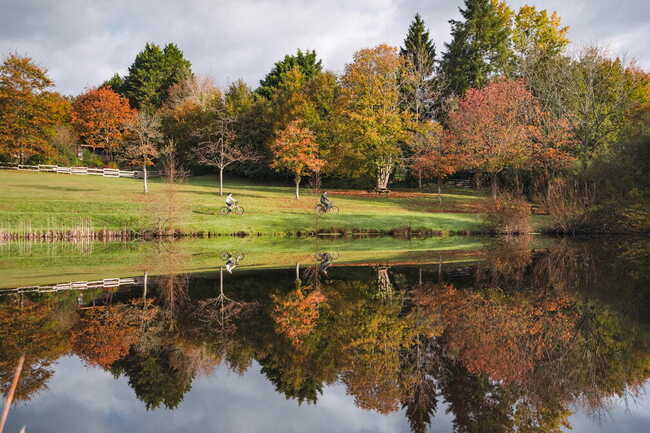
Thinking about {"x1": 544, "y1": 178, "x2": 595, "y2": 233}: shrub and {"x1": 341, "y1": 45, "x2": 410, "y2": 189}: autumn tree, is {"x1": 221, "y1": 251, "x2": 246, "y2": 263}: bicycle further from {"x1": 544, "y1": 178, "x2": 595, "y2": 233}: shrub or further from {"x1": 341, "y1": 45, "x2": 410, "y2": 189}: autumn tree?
{"x1": 341, "y1": 45, "x2": 410, "y2": 189}: autumn tree

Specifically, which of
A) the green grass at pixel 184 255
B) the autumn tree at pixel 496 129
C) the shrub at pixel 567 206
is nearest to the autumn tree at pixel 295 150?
the autumn tree at pixel 496 129

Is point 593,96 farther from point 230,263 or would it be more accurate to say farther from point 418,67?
point 230,263

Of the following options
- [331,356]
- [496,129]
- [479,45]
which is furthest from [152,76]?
[331,356]

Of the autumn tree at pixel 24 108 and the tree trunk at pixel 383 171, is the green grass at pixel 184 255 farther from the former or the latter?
the autumn tree at pixel 24 108

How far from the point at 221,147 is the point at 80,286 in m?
32.7

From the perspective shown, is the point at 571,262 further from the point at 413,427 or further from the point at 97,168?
the point at 97,168

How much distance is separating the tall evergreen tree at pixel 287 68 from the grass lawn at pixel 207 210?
29419mm

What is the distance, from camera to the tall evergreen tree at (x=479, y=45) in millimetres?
58531

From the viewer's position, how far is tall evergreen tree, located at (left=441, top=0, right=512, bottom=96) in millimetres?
58531

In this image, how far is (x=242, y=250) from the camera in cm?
2438

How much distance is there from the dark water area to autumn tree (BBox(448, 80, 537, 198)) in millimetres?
28640

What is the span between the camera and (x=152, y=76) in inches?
3403

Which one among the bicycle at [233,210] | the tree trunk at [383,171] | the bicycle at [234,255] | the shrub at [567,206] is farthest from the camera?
the tree trunk at [383,171]

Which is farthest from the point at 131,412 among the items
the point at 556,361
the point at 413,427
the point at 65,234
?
the point at 65,234
